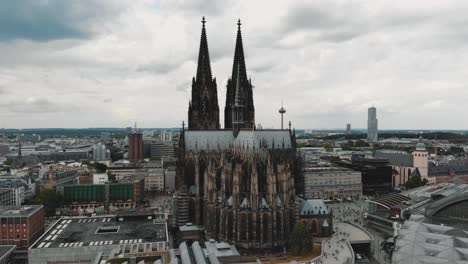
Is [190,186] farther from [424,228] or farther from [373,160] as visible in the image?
[373,160]

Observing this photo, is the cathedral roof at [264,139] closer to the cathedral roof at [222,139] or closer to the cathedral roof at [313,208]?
the cathedral roof at [222,139]

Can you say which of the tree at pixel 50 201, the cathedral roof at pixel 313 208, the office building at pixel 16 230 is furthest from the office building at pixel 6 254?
the cathedral roof at pixel 313 208

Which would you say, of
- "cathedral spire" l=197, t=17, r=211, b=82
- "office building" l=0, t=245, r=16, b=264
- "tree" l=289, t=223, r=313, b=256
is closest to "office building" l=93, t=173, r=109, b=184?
"cathedral spire" l=197, t=17, r=211, b=82

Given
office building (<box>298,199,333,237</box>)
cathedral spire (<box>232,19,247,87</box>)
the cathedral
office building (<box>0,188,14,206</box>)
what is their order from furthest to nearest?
office building (<box>0,188,14,206</box>)
cathedral spire (<box>232,19,247,87</box>)
office building (<box>298,199,333,237</box>)
the cathedral

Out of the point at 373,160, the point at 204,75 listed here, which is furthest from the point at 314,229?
the point at 373,160

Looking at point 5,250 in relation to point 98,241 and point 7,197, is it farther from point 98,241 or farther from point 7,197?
point 7,197

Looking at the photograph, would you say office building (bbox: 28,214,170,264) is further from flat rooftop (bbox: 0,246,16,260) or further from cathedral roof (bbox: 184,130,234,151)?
cathedral roof (bbox: 184,130,234,151)

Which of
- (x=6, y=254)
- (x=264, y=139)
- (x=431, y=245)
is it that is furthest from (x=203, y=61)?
(x=431, y=245)

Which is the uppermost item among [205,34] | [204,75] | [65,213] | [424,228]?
[205,34]
